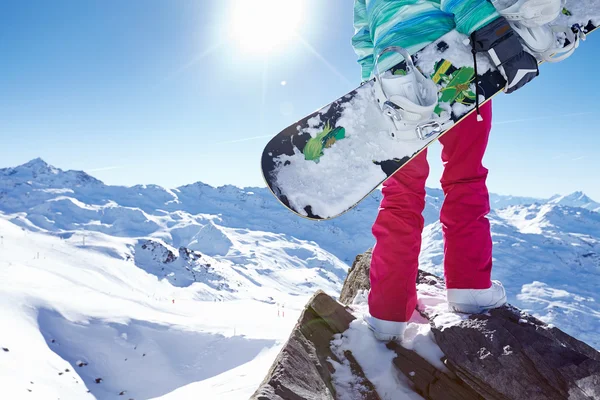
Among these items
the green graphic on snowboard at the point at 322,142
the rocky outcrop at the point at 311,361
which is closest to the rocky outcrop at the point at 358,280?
the rocky outcrop at the point at 311,361

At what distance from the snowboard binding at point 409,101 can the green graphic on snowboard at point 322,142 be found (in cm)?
35

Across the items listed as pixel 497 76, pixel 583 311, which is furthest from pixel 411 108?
pixel 583 311

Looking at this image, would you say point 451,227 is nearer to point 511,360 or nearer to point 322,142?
point 511,360

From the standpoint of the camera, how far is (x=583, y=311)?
18062 cm

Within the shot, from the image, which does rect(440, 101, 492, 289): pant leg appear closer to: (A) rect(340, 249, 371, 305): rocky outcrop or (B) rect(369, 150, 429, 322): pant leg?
(B) rect(369, 150, 429, 322): pant leg

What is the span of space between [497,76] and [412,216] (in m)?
1.02

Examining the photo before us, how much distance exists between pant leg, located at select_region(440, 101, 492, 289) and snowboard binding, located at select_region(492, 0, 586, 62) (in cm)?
43

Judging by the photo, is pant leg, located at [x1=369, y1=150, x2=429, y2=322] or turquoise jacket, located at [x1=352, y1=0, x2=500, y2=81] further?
pant leg, located at [x1=369, y1=150, x2=429, y2=322]

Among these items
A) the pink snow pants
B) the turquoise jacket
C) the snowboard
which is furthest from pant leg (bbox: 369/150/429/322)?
the turquoise jacket

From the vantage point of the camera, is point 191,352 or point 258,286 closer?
point 191,352

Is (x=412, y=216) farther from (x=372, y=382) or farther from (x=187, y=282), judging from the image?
(x=187, y=282)

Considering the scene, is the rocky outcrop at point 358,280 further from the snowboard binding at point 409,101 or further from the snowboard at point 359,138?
the snowboard binding at point 409,101

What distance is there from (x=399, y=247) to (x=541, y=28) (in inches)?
60.3

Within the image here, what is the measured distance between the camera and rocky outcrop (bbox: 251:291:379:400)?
1878mm
